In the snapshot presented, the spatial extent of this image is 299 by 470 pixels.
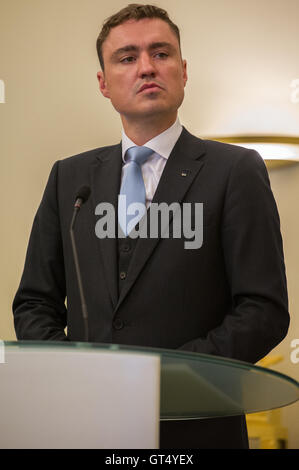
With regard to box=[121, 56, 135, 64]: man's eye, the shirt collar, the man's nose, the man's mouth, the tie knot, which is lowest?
the tie knot

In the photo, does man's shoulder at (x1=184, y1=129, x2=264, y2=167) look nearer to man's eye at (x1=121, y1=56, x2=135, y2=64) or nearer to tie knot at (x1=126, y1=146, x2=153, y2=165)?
tie knot at (x1=126, y1=146, x2=153, y2=165)

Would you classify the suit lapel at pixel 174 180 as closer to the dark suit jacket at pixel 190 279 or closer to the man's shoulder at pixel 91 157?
the dark suit jacket at pixel 190 279

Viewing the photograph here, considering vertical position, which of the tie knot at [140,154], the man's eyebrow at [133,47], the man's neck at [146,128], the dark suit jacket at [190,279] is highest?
the man's eyebrow at [133,47]

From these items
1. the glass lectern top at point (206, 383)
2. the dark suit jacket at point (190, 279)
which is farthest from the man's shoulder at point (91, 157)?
the glass lectern top at point (206, 383)

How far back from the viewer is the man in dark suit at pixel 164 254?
1.39 metres

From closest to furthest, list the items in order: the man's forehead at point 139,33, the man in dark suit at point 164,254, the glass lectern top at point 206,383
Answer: the glass lectern top at point 206,383 → the man in dark suit at point 164,254 → the man's forehead at point 139,33

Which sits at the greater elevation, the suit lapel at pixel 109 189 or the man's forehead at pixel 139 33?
the man's forehead at pixel 139 33

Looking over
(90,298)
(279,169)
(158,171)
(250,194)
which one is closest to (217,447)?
(90,298)

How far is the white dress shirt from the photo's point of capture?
1610 mm

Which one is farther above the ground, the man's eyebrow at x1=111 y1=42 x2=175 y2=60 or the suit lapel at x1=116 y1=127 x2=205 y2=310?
the man's eyebrow at x1=111 y1=42 x2=175 y2=60

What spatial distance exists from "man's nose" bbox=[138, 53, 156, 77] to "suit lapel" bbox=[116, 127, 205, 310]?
0.15 metres

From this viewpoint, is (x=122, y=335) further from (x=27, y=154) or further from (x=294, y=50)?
(x=294, y=50)

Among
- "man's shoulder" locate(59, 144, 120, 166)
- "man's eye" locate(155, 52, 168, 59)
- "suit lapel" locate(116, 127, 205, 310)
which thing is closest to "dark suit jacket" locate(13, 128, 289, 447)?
"suit lapel" locate(116, 127, 205, 310)

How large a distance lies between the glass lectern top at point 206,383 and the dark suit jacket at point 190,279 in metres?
0.25
